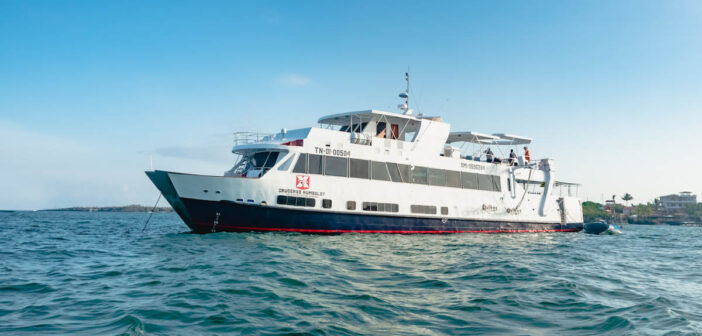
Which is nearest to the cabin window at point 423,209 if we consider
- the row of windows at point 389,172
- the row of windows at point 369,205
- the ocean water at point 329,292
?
the row of windows at point 369,205

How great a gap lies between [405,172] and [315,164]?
15.5 ft

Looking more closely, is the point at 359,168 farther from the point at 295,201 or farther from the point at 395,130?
the point at 395,130

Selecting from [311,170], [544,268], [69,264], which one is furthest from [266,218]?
[544,268]

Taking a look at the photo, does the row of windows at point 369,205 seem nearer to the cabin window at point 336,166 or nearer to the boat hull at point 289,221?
the boat hull at point 289,221

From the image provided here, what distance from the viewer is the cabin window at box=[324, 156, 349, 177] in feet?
59.9

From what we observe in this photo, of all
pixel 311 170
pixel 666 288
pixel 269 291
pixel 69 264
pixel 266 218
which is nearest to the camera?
pixel 269 291

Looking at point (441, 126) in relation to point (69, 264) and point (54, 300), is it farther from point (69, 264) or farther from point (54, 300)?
point (54, 300)

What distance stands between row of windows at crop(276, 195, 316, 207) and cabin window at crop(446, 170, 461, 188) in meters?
7.88

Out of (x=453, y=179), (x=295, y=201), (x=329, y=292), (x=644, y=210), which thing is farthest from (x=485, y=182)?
(x=644, y=210)

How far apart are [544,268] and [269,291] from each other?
24.7 ft

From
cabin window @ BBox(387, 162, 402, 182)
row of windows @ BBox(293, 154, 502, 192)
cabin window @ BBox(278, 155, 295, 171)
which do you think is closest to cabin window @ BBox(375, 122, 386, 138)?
cabin window @ BBox(387, 162, 402, 182)

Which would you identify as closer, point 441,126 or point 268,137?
point 268,137

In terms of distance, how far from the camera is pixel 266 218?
54.9 feet

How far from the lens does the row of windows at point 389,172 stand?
17984 mm
